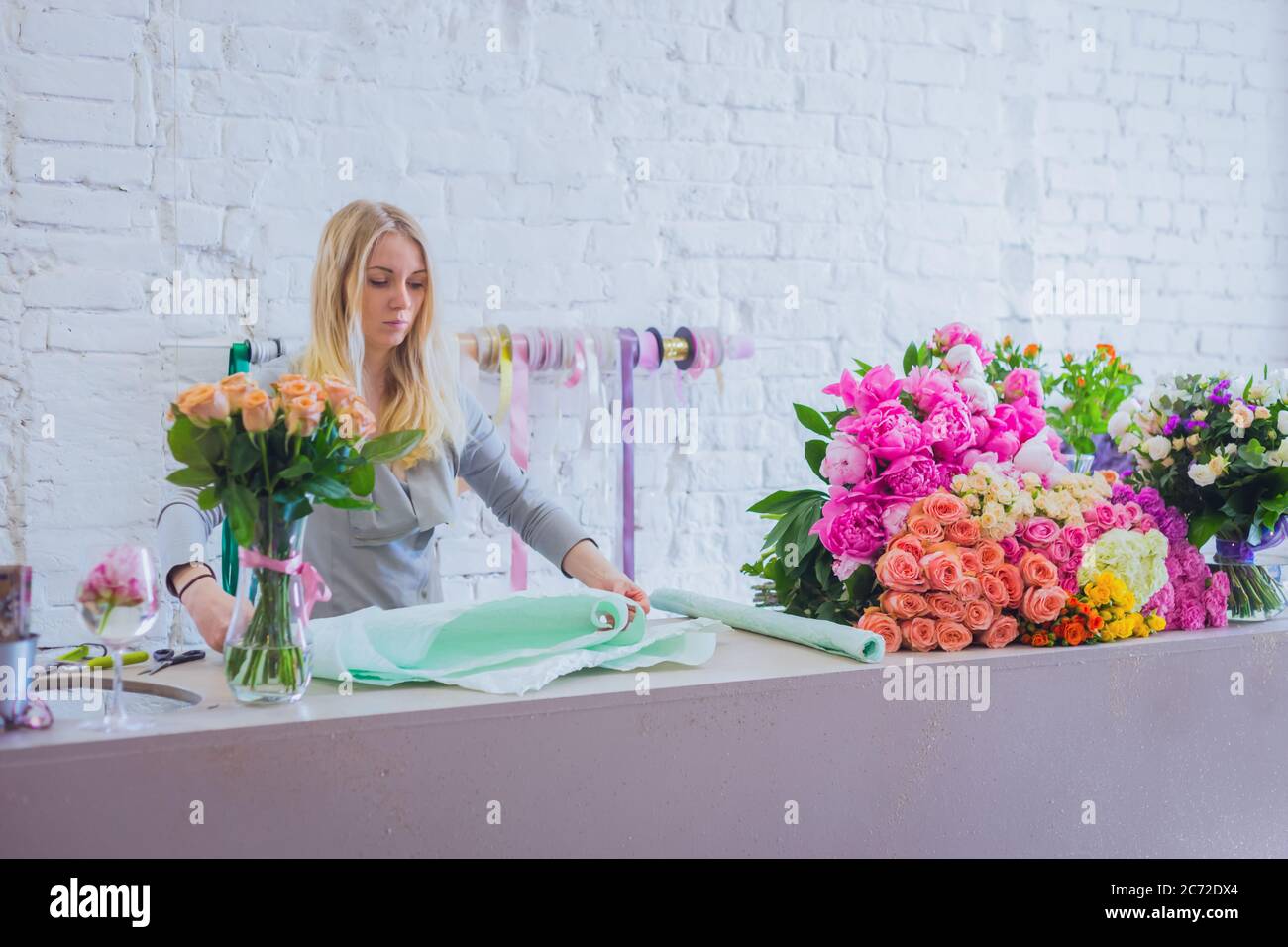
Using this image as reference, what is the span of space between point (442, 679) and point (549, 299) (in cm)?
153

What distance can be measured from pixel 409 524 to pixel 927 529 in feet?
3.30

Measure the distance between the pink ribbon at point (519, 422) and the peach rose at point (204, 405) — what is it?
4.48 ft

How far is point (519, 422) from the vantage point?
2.61 m

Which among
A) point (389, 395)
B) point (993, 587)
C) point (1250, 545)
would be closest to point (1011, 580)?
point (993, 587)

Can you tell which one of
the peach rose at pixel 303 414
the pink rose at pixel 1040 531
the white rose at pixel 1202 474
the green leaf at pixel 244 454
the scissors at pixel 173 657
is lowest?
the scissors at pixel 173 657

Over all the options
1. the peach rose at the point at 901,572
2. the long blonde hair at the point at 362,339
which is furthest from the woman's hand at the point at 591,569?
the peach rose at the point at 901,572

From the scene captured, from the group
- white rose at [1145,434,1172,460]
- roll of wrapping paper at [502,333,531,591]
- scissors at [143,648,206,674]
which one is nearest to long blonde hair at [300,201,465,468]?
roll of wrapping paper at [502,333,531,591]

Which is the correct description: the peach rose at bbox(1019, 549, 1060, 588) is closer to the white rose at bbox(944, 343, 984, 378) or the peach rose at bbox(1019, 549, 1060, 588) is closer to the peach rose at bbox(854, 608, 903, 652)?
the peach rose at bbox(854, 608, 903, 652)

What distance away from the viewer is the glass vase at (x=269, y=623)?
1.26 m

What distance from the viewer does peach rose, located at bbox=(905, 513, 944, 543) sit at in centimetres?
158

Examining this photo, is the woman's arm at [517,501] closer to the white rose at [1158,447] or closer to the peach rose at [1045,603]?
the peach rose at [1045,603]

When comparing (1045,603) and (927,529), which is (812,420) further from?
(1045,603)

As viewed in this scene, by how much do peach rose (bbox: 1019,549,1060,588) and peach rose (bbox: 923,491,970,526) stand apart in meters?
0.10

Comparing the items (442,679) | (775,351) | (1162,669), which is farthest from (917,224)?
(442,679)
